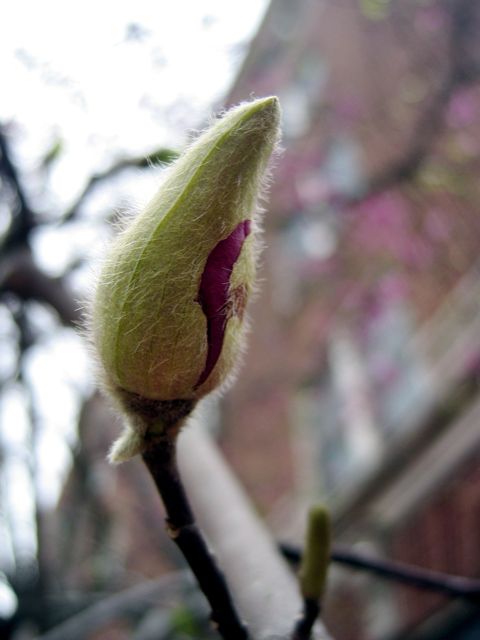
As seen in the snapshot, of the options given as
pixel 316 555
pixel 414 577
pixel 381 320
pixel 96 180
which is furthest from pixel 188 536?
pixel 381 320

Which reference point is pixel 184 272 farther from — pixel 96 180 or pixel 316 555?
pixel 96 180

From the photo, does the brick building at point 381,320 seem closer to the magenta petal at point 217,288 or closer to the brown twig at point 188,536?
the brown twig at point 188,536

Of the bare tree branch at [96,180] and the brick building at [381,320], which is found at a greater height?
the bare tree branch at [96,180]

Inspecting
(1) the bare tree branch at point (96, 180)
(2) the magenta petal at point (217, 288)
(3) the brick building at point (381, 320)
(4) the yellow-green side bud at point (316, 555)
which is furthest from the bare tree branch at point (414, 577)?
(3) the brick building at point (381, 320)

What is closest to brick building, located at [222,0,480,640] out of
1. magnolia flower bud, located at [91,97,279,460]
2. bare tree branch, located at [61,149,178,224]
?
bare tree branch, located at [61,149,178,224]

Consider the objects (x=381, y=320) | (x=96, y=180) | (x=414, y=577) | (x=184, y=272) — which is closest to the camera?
(x=184, y=272)

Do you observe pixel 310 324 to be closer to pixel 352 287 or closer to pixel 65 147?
pixel 352 287
